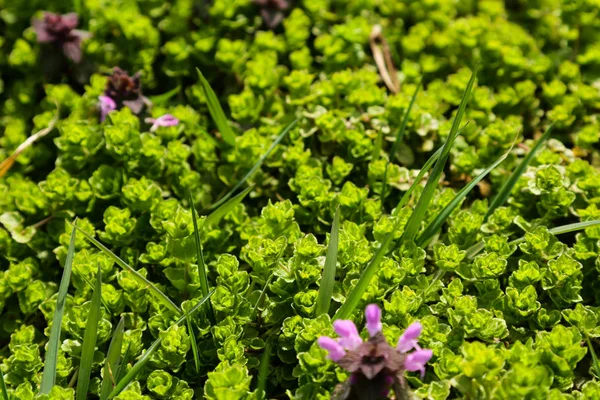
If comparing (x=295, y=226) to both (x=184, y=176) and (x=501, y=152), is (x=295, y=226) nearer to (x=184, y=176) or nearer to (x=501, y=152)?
(x=184, y=176)

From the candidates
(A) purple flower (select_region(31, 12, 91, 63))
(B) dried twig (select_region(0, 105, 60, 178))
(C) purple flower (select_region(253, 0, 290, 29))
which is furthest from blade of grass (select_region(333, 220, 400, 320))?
(A) purple flower (select_region(31, 12, 91, 63))

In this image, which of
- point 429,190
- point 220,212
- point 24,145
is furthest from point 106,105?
point 429,190

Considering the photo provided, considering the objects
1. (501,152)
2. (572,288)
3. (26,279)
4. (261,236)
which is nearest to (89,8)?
(26,279)

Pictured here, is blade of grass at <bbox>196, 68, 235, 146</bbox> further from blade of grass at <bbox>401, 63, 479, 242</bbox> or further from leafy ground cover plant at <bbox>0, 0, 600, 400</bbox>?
blade of grass at <bbox>401, 63, 479, 242</bbox>

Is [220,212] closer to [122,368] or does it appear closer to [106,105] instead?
[122,368]

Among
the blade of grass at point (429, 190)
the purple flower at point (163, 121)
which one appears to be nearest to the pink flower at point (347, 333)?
the blade of grass at point (429, 190)

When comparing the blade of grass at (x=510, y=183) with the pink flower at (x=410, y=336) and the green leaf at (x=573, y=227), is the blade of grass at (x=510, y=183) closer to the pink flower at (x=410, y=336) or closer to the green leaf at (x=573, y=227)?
the green leaf at (x=573, y=227)
